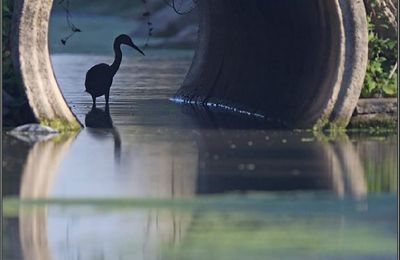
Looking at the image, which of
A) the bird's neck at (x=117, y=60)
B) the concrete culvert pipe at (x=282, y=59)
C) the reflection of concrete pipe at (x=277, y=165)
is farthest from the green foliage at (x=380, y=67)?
the bird's neck at (x=117, y=60)

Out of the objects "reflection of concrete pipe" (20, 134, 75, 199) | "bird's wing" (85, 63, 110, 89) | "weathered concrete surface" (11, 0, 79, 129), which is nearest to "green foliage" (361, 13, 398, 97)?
"reflection of concrete pipe" (20, 134, 75, 199)

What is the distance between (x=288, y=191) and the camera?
1291cm

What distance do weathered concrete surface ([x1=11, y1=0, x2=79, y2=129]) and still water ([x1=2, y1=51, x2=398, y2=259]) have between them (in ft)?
1.63

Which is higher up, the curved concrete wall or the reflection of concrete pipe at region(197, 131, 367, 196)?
the curved concrete wall

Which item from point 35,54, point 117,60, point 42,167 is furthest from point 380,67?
point 117,60

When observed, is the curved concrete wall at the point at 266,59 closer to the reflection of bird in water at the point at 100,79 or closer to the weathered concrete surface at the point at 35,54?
the weathered concrete surface at the point at 35,54

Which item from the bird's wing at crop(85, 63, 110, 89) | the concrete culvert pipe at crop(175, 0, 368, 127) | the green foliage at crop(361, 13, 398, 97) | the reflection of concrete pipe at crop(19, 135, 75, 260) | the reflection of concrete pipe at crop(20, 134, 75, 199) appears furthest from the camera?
the bird's wing at crop(85, 63, 110, 89)

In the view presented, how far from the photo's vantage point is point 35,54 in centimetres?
1689

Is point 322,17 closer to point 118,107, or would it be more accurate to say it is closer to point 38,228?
point 118,107

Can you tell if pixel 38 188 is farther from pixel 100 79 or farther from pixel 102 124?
pixel 100 79

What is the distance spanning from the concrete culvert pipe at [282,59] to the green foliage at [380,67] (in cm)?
39

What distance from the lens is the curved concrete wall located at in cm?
1684

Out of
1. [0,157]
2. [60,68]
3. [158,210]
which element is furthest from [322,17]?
[60,68]

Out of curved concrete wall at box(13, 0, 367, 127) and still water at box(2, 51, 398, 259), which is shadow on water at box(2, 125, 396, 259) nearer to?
still water at box(2, 51, 398, 259)
